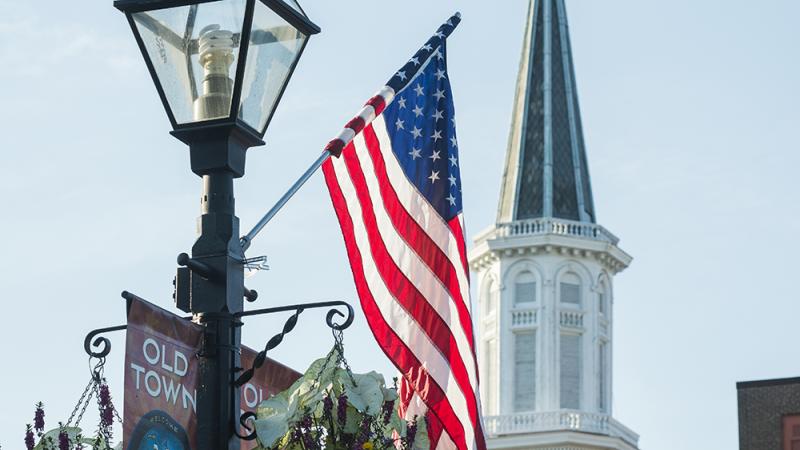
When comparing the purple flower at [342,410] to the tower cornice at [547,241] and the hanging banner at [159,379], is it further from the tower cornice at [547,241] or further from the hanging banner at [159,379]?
the tower cornice at [547,241]

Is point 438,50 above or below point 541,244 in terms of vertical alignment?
below

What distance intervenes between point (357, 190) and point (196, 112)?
639 cm

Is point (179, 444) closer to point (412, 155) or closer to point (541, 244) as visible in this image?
point (412, 155)

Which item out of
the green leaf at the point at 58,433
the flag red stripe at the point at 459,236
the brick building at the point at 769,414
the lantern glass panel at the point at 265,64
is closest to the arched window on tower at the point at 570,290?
the brick building at the point at 769,414

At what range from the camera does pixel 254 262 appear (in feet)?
35.5

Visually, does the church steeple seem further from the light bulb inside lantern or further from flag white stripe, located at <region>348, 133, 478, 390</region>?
the light bulb inside lantern

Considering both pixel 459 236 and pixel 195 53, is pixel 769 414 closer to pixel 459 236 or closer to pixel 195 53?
pixel 459 236

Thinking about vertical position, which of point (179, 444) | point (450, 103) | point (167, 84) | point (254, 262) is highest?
point (450, 103)

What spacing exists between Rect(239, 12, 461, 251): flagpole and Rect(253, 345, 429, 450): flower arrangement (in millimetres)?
774

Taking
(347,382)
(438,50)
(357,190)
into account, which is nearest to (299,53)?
(347,382)

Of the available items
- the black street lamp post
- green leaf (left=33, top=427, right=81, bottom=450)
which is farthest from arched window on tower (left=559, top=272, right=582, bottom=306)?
the black street lamp post

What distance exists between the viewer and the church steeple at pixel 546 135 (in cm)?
9595

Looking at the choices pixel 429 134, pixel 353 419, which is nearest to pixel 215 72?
pixel 353 419

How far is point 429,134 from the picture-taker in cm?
1802
